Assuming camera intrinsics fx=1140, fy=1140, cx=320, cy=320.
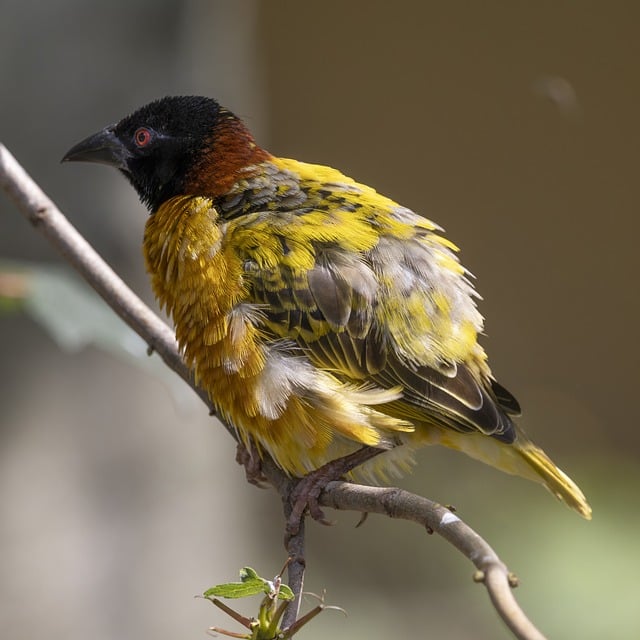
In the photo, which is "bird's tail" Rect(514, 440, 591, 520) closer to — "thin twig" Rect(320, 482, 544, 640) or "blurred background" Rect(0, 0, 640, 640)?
"thin twig" Rect(320, 482, 544, 640)

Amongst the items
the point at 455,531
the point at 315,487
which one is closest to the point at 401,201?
the point at 315,487

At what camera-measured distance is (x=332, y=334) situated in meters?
2.84

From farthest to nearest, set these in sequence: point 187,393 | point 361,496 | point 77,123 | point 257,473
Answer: point 77,123 → point 187,393 → point 257,473 → point 361,496

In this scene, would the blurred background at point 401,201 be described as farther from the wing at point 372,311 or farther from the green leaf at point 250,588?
the green leaf at point 250,588

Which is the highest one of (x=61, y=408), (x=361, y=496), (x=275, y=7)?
(x=361, y=496)

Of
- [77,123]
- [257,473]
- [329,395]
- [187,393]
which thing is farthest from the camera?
[77,123]

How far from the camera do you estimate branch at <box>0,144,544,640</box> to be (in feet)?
5.98

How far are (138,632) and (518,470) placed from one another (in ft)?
8.82

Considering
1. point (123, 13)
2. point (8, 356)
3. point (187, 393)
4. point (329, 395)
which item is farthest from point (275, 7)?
point (329, 395)

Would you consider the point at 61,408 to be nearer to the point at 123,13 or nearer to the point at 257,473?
the point at 123,13

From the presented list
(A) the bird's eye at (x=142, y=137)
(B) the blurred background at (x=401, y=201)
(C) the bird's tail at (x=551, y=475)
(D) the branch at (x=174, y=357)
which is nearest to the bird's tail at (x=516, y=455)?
(C) the bird's tail at (x=551, y=475)

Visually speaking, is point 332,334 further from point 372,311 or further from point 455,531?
point 455,531

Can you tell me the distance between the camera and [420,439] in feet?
9.66

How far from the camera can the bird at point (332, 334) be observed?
111 inches
